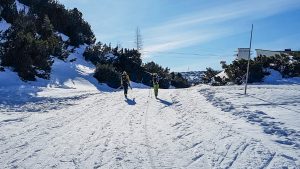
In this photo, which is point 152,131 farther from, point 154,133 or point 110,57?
point 110,57

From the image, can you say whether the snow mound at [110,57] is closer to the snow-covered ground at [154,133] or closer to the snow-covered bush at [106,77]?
the snow-covered bush at [106,77]

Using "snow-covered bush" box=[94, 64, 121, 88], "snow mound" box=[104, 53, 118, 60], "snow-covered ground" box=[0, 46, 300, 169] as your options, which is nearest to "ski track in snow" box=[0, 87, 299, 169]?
"snow-covered ground" box=[0, 46, 300, 169]

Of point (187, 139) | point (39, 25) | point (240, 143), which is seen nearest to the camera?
point (240, 143)

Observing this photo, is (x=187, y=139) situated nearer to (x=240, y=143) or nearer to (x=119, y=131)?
(x=240, y=143)

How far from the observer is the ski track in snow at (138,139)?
891cm

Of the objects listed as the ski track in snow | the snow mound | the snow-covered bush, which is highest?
the snow mound

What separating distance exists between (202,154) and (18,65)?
20517 mm

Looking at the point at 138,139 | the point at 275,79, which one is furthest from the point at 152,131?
the point at 275,79

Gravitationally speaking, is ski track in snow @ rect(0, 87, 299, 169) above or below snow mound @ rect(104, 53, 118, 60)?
below

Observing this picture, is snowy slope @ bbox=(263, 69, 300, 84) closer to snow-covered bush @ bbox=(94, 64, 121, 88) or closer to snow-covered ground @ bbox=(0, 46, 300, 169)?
snow-covered bush @ bbox=(94, 64, 121, 88)

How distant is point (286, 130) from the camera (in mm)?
11648

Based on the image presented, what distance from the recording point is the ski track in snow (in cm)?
891

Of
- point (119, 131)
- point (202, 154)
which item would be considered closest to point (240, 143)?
point (202, 154)

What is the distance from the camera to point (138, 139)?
11.3 metres
